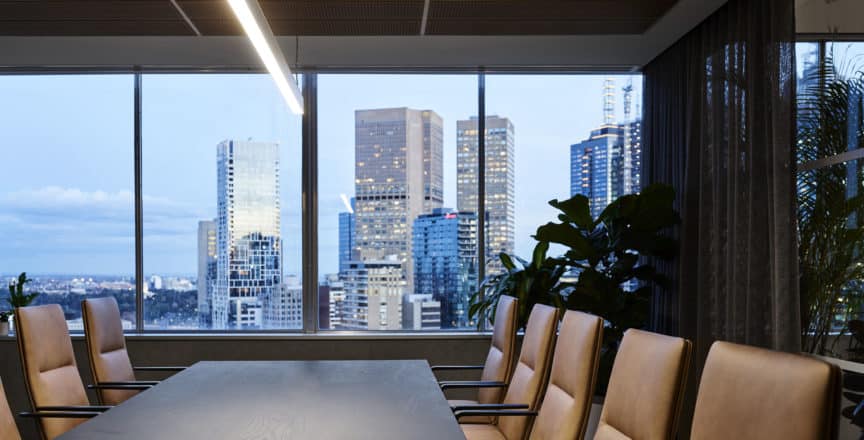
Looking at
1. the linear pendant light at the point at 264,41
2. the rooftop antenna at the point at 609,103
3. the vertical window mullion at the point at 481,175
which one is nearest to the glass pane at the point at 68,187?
the linear pendant light at the point at 264,41

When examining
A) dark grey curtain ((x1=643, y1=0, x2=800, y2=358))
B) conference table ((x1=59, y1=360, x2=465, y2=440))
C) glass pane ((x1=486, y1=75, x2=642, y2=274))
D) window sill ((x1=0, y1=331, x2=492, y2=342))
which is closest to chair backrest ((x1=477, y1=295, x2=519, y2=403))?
conference table ((x1=59, y1=360, x2=465, y2=440))

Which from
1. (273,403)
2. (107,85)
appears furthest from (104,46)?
(273,403)

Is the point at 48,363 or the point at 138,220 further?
the point at 138,220

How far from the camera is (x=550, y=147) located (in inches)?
224

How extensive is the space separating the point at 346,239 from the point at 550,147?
6.16 feet

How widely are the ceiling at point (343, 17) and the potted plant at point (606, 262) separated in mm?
1210

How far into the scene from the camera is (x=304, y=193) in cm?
556

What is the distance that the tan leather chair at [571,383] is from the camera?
2471 millimetres

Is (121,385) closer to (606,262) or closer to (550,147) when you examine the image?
(606,262)

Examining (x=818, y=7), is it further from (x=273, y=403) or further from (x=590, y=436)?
(x=273, y=403)

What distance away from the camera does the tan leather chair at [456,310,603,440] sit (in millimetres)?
2471

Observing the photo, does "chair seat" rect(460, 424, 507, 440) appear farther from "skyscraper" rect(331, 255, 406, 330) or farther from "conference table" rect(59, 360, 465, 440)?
"skyscraper" rect(331, 255, 406, 330)

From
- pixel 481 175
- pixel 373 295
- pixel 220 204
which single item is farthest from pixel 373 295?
pixel 220 204

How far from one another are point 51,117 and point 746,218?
5351mm
